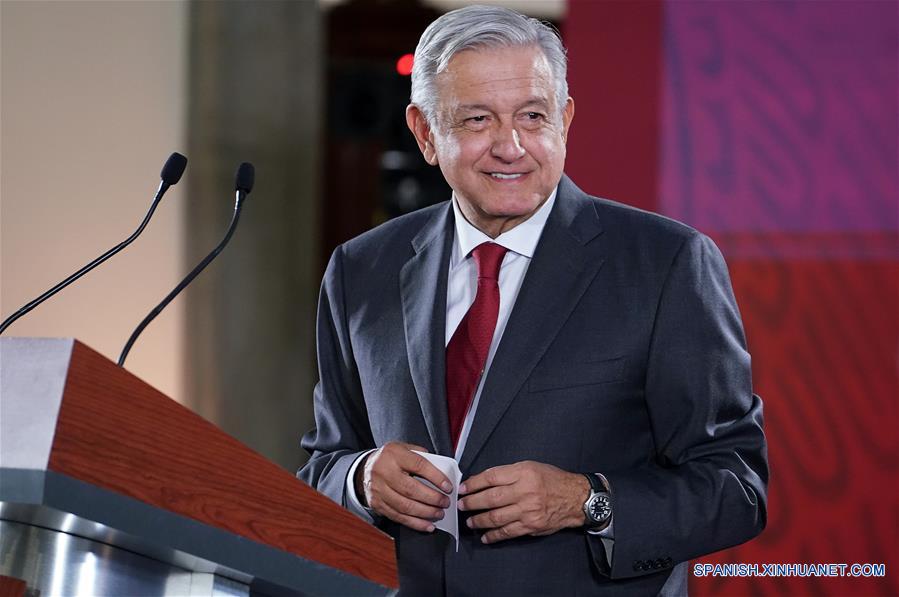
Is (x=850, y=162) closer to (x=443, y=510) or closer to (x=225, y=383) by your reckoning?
(x=443, y=510)

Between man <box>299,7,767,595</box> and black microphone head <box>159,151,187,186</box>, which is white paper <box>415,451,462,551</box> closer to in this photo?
man <box>299,7,767,595</box>

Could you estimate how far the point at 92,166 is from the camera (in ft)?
13.7

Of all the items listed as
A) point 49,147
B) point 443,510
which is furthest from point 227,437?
point 49,147

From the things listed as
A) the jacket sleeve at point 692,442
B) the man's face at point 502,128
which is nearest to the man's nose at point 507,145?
the man's face at point 502,128

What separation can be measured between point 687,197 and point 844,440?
2.35ft

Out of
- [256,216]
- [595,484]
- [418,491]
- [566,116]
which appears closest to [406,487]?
[418,491]

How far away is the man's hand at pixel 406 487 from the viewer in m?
1.48

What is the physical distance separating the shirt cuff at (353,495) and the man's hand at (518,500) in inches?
7.8

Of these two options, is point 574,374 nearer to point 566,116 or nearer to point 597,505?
point 597,505

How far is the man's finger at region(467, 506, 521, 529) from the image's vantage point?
4.77 ft

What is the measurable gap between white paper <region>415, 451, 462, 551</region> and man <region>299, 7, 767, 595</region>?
1 cm

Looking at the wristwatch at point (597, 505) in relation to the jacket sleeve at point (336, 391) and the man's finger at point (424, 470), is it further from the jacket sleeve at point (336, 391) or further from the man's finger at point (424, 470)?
the jacket sleeve at point (336, 391)

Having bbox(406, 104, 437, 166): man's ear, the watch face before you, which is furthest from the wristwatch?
bbox(406, 104, 437, 166): man's ear

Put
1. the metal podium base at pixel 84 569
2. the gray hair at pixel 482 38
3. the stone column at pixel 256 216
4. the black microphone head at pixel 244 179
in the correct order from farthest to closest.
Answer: the stone column at pixel 256 216, the gray hair at pixel 482 38, the black microphone head at pixel 244 179, the metal podium base at pixel 84 569
